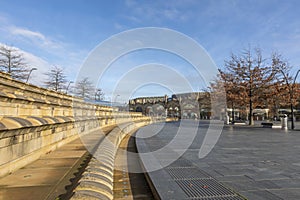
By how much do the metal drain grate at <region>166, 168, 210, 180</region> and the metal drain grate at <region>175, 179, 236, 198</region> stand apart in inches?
11.7

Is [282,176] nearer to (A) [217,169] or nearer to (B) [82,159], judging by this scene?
(A) [217,169]

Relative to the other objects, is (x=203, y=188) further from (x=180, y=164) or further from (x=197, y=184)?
(x=180, y=164)

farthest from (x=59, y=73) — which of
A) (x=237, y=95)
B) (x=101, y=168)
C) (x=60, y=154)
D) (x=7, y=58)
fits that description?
(x=101, y=168)

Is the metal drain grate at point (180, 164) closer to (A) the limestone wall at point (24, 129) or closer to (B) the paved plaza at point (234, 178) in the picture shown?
(B) the paved plaza at point (234, 178)

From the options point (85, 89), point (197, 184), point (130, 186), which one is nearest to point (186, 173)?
point (197, 184)

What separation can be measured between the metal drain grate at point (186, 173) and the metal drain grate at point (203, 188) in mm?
296

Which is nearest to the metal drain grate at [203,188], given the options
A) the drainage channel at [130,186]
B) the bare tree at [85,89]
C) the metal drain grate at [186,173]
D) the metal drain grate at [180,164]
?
the metal drain grate at [186,173]

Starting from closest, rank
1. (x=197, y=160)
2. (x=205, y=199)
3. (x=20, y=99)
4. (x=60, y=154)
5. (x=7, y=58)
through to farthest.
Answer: (x=205, y=199) < (x=20, y=99) < (x=60, y=154) < (x=197, y=160) < (x=7, y=58)

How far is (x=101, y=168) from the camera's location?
13.1 ft

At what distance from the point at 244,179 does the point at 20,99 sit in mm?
5928

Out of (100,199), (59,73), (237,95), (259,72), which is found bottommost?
(100,199)

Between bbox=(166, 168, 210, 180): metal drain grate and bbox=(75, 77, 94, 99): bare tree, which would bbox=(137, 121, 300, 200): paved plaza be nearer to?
bbox=(166, 168, 210, 180): metal drain grate

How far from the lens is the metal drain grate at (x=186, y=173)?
511 centimetres

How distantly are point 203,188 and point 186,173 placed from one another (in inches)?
45.9
